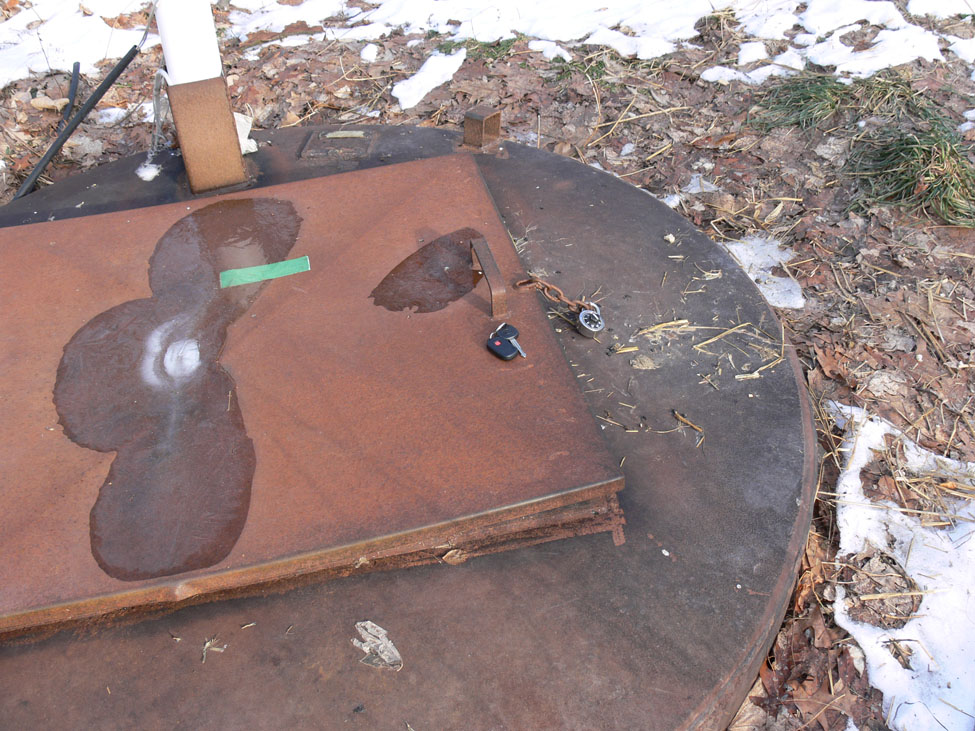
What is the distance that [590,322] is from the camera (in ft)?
6.43

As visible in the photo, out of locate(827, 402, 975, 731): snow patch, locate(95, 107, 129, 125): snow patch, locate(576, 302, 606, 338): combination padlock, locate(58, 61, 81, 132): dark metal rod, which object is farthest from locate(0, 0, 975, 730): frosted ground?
locate(576, 302, 606, 338): combination padlock

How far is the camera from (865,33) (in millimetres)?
4504

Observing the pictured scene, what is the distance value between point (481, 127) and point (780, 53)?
2.92 meters

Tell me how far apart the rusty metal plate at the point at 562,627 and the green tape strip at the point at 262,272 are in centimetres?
87

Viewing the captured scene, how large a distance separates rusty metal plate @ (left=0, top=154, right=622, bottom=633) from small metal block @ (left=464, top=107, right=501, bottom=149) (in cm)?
74

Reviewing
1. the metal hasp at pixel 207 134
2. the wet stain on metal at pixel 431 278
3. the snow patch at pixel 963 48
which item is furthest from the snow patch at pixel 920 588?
the snow patch at pixel 963 48

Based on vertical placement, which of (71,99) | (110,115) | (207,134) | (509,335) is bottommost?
(110,115)

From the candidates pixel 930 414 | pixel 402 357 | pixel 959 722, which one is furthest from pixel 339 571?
pixel 930 414

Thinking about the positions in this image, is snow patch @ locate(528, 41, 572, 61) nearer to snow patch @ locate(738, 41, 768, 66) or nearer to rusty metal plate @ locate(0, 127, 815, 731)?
snow patch @ locate(738, 41, 768, 66)

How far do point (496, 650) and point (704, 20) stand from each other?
4991 mm

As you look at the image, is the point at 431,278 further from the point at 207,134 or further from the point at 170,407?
the point at 207,134

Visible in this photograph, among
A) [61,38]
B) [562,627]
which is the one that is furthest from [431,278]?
[61,38]

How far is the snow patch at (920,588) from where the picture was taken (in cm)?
181

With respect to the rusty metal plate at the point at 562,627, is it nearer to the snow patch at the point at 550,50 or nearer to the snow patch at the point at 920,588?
the snow patch at the point at 920,588
